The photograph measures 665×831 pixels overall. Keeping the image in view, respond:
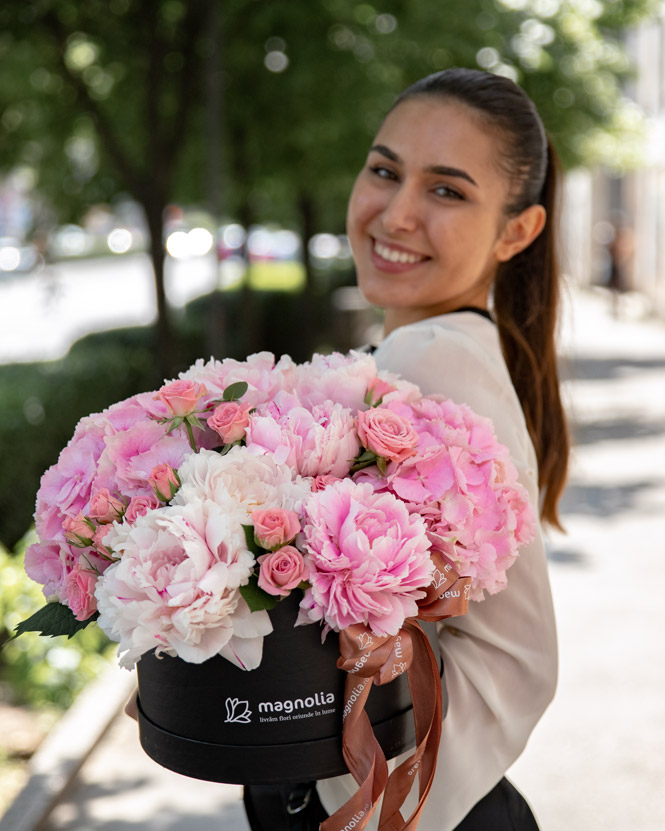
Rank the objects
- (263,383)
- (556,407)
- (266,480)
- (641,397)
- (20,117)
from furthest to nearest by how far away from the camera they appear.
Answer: (641,397) → (20,117) → (556,407) → (263,383) → (266,480)

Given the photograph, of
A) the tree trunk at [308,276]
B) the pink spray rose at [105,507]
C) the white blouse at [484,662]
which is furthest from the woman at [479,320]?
the tree trunk at [308,276]

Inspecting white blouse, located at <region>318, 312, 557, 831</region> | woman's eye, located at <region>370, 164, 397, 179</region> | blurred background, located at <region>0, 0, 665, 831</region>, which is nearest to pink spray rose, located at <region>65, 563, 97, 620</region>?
white blouse, located at <region>318, 312, 557, 831</region>

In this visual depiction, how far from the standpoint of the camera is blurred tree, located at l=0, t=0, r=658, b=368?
8.22 m

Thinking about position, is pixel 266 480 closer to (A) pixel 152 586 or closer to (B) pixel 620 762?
(A) pixel 152 586

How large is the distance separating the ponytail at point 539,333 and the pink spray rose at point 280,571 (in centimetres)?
112

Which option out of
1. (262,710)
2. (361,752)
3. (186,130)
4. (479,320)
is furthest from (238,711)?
(186,130)

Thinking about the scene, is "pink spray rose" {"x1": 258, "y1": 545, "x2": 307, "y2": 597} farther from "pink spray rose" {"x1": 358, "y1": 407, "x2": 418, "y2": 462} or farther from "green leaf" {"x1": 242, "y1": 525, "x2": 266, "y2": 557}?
"pink spray rose" {"x1": 358, "y1": 407, "x2": 418, "y2": 462}

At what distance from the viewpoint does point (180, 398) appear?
1.61 metres

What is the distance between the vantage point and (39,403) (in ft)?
26.3

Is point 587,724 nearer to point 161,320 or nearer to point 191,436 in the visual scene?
point 191,436

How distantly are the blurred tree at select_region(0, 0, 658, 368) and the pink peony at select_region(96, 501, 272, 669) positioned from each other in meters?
6.78

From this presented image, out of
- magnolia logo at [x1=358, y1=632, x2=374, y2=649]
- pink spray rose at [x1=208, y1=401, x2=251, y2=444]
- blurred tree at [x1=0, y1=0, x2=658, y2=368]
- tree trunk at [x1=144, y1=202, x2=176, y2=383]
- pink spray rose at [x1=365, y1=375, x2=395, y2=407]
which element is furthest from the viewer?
tree trunk at [x1=144, y1=202, x2=176, y2=383]

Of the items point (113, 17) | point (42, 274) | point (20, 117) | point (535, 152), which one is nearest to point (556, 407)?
point (535, 152)

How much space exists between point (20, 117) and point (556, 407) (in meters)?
9.09
